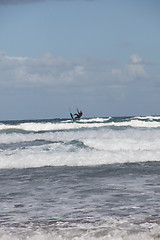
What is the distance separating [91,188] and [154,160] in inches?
197

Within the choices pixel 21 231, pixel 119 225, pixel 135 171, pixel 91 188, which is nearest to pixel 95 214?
pixel 119 225

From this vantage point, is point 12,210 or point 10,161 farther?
point 10,161

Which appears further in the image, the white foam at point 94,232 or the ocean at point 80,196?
the ocean at point 80,196

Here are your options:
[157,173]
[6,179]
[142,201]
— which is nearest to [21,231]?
[142,201]

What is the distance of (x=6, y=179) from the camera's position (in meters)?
9.73

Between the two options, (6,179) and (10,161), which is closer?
(6,179)

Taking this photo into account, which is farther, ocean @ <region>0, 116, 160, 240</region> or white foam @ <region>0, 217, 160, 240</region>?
ocean @ <region>0, 116, 160, 240</region>

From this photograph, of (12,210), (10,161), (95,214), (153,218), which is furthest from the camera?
(10,161)

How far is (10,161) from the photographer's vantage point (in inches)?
486

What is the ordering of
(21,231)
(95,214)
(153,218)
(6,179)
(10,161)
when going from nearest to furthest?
(21,231), (153,218), (95,214), (6,179), (10,161)

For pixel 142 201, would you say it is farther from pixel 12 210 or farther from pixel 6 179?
pixel 6 179

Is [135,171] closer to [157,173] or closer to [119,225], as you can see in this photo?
[157,173]

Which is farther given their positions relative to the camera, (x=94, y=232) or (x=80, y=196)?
(x=80, y=196)

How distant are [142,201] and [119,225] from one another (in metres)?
1.59
